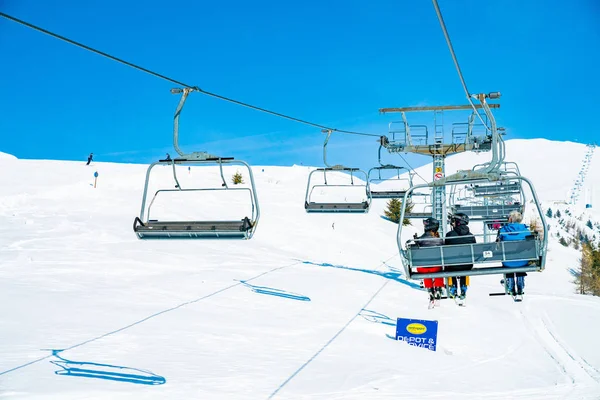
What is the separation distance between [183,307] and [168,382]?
18.0ft

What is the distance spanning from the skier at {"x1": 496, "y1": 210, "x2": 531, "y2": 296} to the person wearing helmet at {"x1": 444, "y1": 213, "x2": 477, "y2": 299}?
491 mm

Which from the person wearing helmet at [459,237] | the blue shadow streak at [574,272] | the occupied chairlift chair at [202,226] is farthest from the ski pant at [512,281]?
the blue shadow streak at [574,272]

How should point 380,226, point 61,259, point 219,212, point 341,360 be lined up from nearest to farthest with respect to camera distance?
point 341,360, point 61,259, point 219,212, point 380,226

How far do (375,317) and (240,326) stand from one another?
449cm

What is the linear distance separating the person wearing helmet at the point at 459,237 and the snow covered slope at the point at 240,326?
5.92 feet

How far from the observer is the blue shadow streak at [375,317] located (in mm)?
14593

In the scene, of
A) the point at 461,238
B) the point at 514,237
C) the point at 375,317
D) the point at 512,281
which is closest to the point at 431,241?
the point at 461,238

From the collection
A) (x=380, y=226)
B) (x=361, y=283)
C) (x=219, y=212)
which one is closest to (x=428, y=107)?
(x=361, y=283)

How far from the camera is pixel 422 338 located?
1222cm

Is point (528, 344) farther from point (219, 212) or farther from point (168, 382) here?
point (219, 212)

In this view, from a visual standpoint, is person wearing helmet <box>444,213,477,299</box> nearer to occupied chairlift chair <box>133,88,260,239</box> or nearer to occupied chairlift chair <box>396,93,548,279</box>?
occupied chairlift chair <box>396,93,548,279</box>

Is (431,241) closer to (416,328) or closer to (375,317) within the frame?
(416,328)

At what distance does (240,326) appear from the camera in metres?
12.3

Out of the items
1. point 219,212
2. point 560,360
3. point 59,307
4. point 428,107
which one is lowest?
point 560,360
